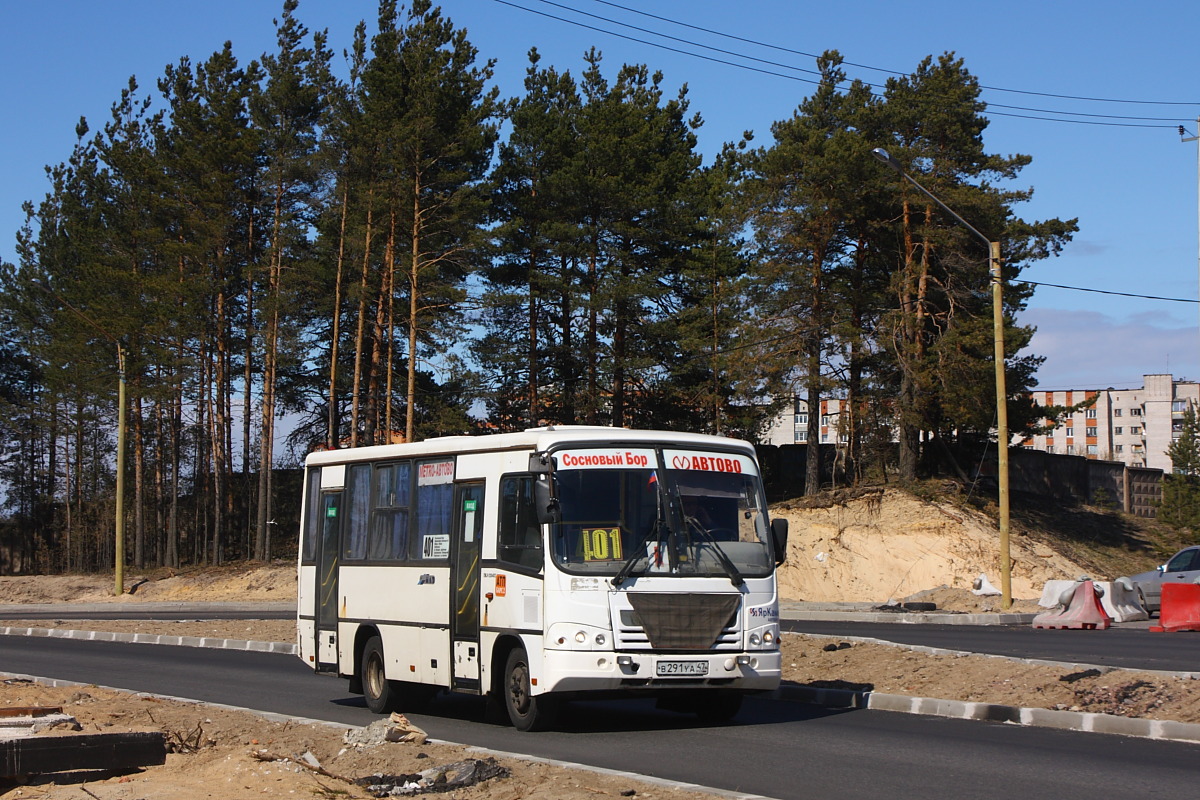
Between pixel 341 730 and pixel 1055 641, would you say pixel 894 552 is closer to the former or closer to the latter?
pixel 1055 641

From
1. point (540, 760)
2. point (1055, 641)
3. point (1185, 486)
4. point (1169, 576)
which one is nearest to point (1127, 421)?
point (1185, 486)

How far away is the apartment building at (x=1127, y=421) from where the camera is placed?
146 meters

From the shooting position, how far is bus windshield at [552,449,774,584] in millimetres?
11984

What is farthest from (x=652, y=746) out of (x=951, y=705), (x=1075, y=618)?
(x=1075, y=618)

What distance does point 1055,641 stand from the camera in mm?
20469

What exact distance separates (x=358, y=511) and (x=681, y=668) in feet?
17.4

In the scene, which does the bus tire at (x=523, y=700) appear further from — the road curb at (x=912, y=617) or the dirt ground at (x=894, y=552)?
the dirt ground at (x=894, y=552)

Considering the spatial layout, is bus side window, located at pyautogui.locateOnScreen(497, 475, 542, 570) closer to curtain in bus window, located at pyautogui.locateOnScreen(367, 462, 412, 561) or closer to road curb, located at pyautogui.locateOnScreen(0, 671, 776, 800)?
road curb, located at pyautogui.locateOnScreen(0, 671, 776, 800)

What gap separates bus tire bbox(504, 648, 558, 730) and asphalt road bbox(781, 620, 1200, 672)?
759 cm

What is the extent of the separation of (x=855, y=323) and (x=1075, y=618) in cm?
2220

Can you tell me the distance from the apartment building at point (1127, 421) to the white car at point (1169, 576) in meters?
122

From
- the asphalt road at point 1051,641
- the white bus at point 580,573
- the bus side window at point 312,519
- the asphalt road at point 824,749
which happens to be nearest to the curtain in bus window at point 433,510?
the white bus at point 580,573

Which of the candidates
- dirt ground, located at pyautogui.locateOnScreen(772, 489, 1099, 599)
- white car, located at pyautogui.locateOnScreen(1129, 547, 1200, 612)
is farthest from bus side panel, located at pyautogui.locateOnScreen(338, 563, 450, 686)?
dirt ground, located at pyautogui.locateOnScreen(772, 489, 1099, 599)

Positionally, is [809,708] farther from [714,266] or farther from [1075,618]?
[714,266]
